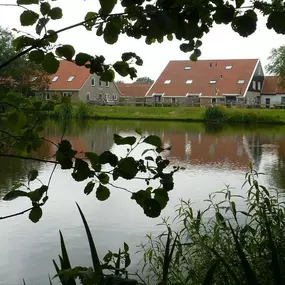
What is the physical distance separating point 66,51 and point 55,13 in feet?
0.31

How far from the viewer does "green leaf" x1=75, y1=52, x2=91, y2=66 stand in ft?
3.59

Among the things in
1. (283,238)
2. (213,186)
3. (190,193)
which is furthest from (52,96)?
(213,186)

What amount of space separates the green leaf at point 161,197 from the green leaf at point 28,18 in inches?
20.3

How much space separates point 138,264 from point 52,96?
9.24ft

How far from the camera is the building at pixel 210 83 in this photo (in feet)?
113

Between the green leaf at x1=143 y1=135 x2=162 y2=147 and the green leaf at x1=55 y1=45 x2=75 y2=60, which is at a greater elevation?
the green leaf at x1=55 y1=45 x2=75 y2=60

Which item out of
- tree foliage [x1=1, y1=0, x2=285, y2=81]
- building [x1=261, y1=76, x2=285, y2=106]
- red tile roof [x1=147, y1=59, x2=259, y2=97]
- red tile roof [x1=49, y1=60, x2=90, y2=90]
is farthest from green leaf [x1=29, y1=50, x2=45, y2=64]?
building [x1=261, y1=76, x2=285, y2=106]

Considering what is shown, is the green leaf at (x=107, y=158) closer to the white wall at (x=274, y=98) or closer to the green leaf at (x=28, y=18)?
the green leaf at (x=28, y=18)

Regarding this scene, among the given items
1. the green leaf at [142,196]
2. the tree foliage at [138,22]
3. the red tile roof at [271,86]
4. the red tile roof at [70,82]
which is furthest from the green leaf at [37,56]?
the red tile roof at [271,86]

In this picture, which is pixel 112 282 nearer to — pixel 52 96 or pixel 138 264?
pixel 52 96

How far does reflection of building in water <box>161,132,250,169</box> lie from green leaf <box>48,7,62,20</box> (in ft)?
30.0

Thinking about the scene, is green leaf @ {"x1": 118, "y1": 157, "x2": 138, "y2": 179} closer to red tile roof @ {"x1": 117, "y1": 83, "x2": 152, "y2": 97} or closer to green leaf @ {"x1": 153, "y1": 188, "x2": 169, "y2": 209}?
green leaf @ {"x1": 153, "y1": 188, "x2": 169, "y2": 209}

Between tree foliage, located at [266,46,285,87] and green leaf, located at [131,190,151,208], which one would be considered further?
tree foliage, located at [266,46,285,87]

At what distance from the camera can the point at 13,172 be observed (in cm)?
834
